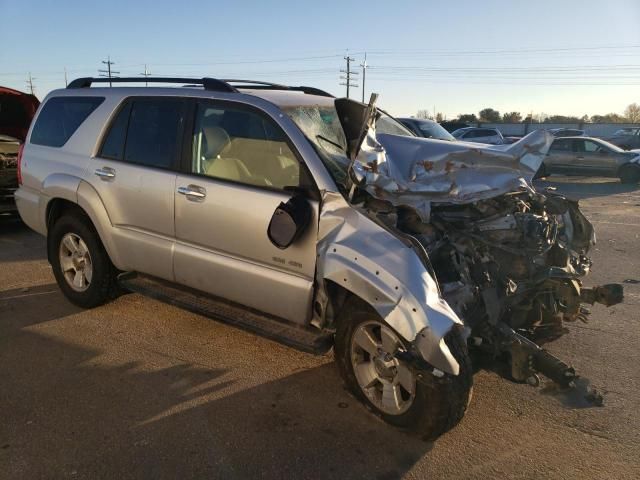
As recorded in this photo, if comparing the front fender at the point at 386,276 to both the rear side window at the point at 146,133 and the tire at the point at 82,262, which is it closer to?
the rear side window at the point at 146,133

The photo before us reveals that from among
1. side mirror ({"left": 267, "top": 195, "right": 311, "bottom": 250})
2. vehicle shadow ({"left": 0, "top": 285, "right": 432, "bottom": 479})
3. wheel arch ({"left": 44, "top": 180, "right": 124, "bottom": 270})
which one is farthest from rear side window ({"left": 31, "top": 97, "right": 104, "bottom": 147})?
side mirror ({"left": 267, "top": 195, "right": 311, "bottom": 250})

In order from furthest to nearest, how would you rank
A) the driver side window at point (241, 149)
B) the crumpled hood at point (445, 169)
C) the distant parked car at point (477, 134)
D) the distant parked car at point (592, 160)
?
the distant parked car at point (477, 134), the distant parked car at point (592, 160), the driver side window at point (241, 149), the crumpled hood at point (445, 169)

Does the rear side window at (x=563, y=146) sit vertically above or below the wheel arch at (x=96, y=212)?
above

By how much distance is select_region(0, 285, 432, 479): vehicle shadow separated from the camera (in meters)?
2.84

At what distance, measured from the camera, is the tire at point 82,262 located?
190 inches

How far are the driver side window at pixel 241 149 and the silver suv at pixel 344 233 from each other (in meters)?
0.01

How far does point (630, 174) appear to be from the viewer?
57.8ft

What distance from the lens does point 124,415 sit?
3305 millimetres

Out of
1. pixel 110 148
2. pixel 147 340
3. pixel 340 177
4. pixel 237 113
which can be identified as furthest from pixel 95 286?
pixel 340 177

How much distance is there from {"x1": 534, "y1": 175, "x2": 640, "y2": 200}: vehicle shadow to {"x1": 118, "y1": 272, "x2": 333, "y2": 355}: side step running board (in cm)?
1185

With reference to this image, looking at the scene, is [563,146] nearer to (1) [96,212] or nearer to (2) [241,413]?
(1) [96,212]

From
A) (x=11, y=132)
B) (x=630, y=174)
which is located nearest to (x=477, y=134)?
(x=630, y=174)

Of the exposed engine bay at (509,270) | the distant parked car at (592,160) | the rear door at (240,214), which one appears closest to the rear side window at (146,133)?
the rear door at (240,214)

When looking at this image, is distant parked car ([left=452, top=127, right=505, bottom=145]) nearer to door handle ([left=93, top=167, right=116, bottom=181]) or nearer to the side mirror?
door handle ([left=93, top=167, right=116, bottom=181])
